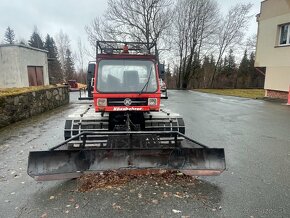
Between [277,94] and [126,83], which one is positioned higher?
[126,83]

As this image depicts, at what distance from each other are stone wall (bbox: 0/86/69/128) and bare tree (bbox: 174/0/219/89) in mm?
26355

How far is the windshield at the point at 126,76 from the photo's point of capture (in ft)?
18.5

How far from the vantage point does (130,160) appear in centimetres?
438

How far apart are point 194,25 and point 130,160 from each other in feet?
117

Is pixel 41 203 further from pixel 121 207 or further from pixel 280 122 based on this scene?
pixel 280 122

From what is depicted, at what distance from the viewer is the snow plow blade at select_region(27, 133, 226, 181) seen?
13.6ft

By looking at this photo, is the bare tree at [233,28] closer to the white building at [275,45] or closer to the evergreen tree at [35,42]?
the white building at [275,45]

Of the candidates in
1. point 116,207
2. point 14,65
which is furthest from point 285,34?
point 14,65

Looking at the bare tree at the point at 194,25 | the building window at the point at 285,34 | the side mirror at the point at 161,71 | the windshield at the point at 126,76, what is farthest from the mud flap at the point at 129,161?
the bare tree at the point at 194,25

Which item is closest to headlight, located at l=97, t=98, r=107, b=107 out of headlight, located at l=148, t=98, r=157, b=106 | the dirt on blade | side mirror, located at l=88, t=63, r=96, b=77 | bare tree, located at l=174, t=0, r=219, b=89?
headlight, located at l=148, t=98, r=157, b=106

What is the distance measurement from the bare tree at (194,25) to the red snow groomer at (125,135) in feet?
105

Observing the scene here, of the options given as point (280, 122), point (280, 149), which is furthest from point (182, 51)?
point (280, 149)

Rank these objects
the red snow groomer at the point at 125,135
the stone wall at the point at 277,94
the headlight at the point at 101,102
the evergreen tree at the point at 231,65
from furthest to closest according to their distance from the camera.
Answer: the evergreen tree at the point at 231,65
the stone wall at the point at 277,94
the headlight at the point at 101,102
the red snow groomer at the point at 125,135

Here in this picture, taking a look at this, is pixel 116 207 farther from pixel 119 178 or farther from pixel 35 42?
pixel 35 42
